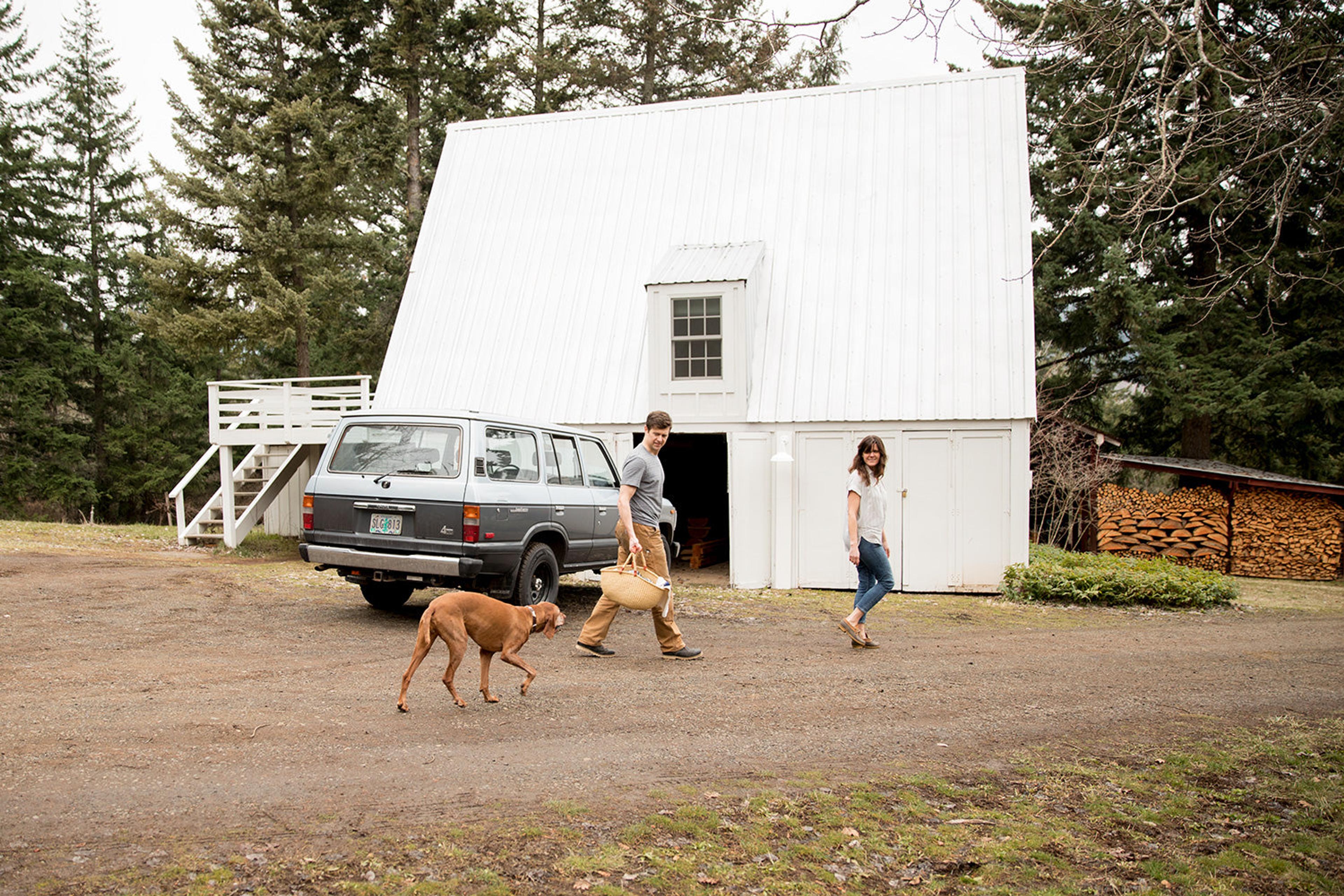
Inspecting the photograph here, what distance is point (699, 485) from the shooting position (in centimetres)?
2077

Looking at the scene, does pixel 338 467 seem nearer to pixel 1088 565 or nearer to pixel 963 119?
pixel 1088 565

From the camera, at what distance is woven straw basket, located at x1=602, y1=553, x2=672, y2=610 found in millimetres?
7496

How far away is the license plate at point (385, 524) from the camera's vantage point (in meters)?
8.84

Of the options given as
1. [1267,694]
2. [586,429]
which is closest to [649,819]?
[1267,694]

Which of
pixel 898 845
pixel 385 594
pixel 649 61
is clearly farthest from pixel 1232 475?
pixel 649 61

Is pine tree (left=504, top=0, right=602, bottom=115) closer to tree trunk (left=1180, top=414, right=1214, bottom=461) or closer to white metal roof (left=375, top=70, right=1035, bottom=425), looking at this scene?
white metal roof (left=375, top=70, right=1035, bottom=425)

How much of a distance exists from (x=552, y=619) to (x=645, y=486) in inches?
68.4

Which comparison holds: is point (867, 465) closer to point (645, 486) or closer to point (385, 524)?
point (645, 486)

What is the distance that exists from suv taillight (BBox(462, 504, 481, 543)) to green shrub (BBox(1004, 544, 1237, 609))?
8.14 m

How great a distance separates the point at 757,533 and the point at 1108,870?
10386mm

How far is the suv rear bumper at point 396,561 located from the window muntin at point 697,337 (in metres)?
6.91

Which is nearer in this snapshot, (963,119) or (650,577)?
(650,577)

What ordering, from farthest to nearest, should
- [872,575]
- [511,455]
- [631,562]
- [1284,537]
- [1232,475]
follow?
[1284,537], [1232,475], [511,455], [872,575], [631,562]

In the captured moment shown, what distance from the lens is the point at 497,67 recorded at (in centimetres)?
2712
